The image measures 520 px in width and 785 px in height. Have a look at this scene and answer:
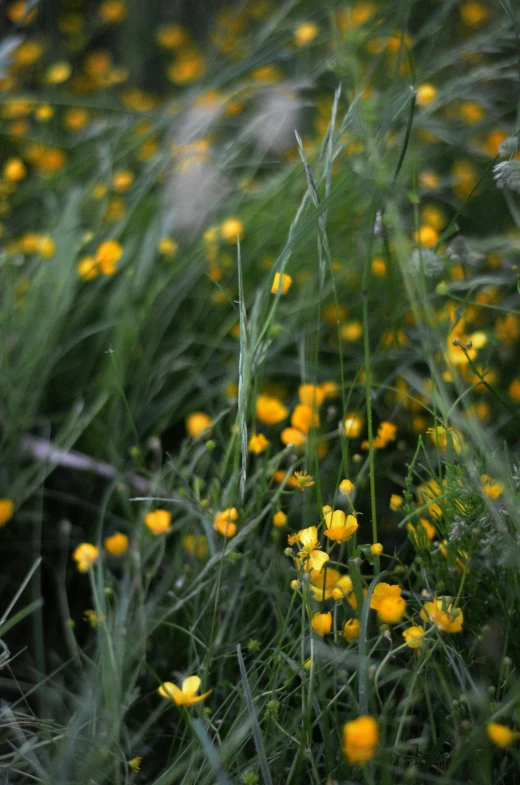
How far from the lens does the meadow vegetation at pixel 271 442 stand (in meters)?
0.64

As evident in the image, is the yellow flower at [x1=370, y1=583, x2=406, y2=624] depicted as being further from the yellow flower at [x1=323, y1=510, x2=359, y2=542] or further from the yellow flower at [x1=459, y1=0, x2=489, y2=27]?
the yellow flower at [x1=459, y1=0, x2=489, y2=27]

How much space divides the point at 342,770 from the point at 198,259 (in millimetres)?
884

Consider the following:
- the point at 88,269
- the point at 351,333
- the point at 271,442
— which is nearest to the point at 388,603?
the point at 271,442

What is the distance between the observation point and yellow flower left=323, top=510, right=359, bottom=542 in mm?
645

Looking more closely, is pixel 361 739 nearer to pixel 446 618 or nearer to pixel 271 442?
pixel 446 618

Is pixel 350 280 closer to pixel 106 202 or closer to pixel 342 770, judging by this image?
pixel 106 202

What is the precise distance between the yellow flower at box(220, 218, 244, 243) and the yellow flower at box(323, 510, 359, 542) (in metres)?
0.69

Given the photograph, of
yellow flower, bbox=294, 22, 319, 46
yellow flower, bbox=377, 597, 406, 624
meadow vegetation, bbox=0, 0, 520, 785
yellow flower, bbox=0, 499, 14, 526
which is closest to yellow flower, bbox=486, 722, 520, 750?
meadow vegetation, bbox=0, 0, 520, 785

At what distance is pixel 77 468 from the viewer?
1107 mm

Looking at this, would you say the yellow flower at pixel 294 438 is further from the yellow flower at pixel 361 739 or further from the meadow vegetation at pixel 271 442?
the yellow flower at pixel 361 739

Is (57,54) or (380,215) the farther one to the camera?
(57,54)

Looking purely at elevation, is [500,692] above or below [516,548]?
below

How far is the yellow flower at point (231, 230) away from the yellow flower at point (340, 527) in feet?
2.27

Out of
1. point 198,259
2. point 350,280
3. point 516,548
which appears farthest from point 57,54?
point 516,548
